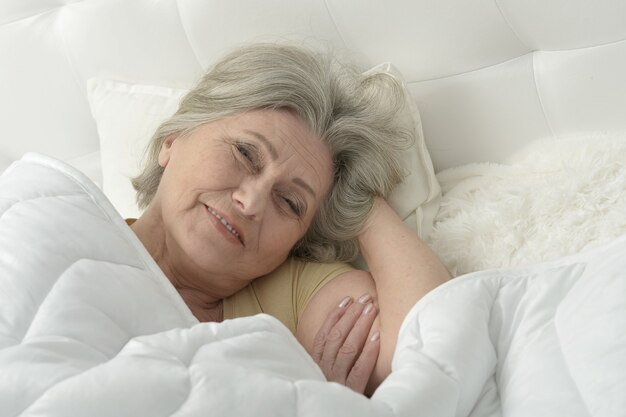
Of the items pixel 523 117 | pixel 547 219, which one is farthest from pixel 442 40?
pixel 547 219

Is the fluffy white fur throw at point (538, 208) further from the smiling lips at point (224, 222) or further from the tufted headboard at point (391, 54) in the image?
the smiling lips at point (224, 222)

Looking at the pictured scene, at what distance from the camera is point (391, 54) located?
5.66ft

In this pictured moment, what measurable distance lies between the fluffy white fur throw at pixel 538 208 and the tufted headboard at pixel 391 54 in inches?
3.1

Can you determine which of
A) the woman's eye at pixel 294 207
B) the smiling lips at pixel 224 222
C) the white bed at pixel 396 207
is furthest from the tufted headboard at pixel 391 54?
the smiling lips at pixel 224 222

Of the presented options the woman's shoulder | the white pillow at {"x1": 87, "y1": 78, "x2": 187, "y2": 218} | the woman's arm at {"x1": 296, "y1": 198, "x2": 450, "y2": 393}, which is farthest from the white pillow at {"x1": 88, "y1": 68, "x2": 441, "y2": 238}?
the woman's arm at {"x1": 296, "y1": 198, "x2": 450, "y2": 393}

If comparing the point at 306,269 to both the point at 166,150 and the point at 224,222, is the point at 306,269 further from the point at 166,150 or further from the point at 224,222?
the point at 166,150

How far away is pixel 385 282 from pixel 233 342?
0.47 metres

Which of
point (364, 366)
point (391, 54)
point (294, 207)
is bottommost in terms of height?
point (364, 366)

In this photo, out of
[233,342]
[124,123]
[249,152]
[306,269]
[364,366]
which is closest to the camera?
[233,342]

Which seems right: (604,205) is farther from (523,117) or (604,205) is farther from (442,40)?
(442,40)

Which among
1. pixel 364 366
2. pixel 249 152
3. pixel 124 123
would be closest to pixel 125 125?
pixel 124 123

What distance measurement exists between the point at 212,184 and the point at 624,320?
0.73 metres

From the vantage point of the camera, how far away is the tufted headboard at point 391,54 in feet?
5.16

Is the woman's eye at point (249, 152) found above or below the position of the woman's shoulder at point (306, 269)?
above
